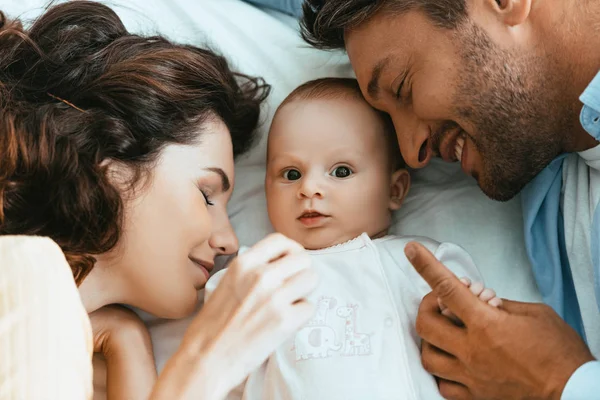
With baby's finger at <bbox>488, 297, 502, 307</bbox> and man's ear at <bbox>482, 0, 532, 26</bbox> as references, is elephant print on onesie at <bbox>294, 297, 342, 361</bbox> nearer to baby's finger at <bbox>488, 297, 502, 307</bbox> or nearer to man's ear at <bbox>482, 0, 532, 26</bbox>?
baby's finger at <bbox>488, 297, 502, 307</bbox>

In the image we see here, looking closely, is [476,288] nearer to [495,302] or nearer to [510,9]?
[495,302]

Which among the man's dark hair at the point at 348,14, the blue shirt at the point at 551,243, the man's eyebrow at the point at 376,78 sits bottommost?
the blue shirt at the point at 551,243

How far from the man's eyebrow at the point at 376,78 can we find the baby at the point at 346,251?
0.08m

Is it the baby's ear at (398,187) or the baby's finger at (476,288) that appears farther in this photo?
the baby's ear at (398,187)

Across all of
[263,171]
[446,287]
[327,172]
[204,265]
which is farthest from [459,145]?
[204,265]

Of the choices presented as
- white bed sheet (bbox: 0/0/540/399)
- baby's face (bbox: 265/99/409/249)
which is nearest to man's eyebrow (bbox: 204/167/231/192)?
baby's face (bbox: 265/99/409/249)

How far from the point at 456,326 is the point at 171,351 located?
75 centimetres

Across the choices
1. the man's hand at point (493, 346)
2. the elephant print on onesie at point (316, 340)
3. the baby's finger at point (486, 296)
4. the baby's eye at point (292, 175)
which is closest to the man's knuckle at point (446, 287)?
the man's hand at point (493, 346)

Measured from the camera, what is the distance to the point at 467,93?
61.6 inches

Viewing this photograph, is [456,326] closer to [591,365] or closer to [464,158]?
[591,365]

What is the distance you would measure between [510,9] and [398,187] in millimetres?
573

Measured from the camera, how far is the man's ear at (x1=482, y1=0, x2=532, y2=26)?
1.49 meters

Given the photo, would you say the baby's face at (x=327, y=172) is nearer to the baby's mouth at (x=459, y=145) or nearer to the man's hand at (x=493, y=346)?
the baby's mouth at (x=459, y=145)

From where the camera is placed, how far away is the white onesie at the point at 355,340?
1452mm
